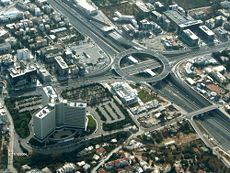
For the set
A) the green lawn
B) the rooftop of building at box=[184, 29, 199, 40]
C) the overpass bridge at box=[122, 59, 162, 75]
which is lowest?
the green lawn

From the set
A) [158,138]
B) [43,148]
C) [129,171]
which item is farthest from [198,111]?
[43,148]

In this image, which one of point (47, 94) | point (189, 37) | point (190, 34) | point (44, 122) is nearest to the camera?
point (44, 122)

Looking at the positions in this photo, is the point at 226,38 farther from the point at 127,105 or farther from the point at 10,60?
the point at 10,60

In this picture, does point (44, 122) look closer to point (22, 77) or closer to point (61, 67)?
point (22, 77)

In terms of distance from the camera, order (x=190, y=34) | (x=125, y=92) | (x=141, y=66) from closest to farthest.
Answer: (x=125, y=92), (x=141, y=66), (x=190, y=34)

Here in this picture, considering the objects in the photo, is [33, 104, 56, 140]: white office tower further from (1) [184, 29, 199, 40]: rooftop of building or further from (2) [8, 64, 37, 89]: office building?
(1) [184, 29, 199, 40]: rooftop of building

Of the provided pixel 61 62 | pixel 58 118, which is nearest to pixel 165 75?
pixel 61 62

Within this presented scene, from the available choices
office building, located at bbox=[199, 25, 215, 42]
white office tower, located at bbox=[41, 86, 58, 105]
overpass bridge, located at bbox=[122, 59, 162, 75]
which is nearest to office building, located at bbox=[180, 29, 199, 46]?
office building, located at bbox=[199, 25, 215, 42]

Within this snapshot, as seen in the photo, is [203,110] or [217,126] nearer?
[217,126]
